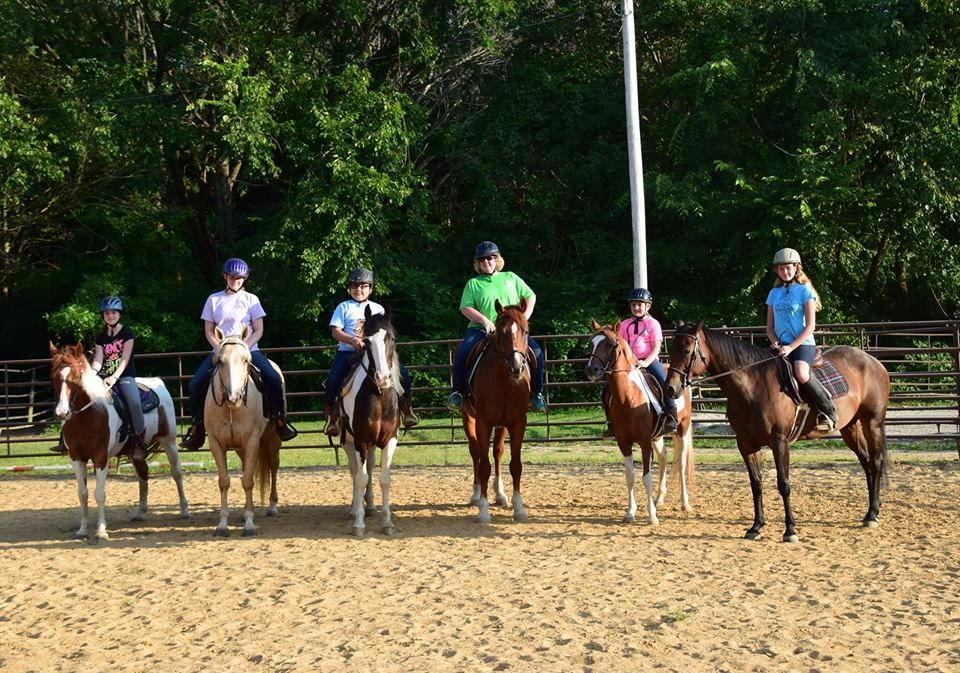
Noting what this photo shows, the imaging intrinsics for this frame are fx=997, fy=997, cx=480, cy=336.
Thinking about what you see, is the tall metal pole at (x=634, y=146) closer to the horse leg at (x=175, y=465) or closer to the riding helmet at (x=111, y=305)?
the horse leg at (x=175, y=465)

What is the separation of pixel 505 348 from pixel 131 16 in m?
18.4

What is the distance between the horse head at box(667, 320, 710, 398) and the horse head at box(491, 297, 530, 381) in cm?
135

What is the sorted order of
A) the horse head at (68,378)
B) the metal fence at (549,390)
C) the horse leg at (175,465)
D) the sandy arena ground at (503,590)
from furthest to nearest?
the metal fence at (549,390), the horse leg at (175,465), the horse head at (68,378), the sandy arena ground at (503,590)

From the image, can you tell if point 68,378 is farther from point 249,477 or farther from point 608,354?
point 608,354

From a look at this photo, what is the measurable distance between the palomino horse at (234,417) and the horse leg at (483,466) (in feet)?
7.02

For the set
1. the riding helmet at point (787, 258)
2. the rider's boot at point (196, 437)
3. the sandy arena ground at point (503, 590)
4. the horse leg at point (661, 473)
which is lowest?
the sandy arena ground at point (503, 590)

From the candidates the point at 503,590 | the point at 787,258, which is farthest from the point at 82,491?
the point at 787,258

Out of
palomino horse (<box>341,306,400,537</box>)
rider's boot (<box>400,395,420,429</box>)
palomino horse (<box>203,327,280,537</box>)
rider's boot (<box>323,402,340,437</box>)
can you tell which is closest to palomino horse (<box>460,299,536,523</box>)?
rider's boot (<box>400,395,420,429</box>)

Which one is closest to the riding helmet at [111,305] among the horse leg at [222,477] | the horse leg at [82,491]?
the horse leg at [82,491]

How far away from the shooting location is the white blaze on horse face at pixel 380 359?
9055 millimetres

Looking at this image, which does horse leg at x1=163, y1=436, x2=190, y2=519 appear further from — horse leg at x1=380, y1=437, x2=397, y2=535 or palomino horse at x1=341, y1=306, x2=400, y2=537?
horse leg at x1=380, y1=437, x2=397, y2=535

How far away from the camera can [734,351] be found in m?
8.95

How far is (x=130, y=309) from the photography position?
81.5 ft

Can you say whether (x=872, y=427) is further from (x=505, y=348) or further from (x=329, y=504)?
(x=329, y=504)
